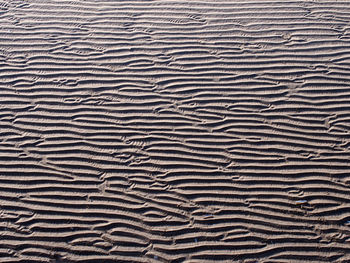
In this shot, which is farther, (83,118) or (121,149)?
(83,118)

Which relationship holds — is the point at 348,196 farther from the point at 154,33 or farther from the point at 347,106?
the point at 154,33

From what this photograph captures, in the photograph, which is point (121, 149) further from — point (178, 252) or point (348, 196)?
point (348, 196)

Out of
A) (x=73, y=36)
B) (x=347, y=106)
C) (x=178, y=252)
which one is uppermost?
(x=73, y=36)

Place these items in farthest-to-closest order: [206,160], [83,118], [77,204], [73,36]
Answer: [73,36]
[83,118]
[206,160]
[77,204]

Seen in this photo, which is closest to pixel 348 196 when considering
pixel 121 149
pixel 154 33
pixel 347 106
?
pixel 347 106

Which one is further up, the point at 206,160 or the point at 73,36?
the point at 73,36

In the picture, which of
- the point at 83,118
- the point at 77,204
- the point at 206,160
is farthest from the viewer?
the point at 83,118
